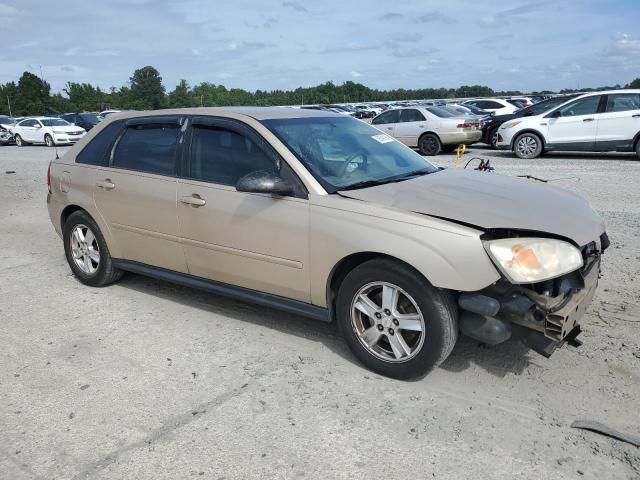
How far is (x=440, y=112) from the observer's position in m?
17.4

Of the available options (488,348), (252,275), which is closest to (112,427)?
(252,275)

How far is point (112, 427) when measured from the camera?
10.1ft

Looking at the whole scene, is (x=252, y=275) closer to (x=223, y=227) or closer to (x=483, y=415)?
(x=223, y=227)

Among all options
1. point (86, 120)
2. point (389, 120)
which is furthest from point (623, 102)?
point (86, 120)

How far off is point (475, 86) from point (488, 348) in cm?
11047

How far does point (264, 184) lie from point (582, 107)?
12660mm

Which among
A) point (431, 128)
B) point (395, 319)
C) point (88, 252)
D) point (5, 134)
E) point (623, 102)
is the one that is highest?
point (623, 102)

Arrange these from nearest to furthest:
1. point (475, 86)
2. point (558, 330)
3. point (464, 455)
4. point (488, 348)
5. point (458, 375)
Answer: point (464, 455), point (558, 330), point (458, 375), point (488, 348), point (475, 86)

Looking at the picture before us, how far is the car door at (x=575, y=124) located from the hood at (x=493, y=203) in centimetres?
1099

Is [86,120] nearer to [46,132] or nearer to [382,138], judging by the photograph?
[46,132]

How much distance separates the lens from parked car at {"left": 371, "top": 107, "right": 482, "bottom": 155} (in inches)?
655

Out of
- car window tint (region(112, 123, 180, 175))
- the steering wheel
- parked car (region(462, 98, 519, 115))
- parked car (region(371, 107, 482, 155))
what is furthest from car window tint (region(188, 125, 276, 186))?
parked car (region(462, 98, 519, 115))

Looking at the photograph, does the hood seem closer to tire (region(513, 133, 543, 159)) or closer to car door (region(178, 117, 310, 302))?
car door (region(178, 117, 310, 302))

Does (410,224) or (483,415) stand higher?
(410,224)
